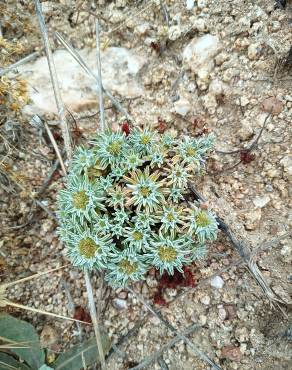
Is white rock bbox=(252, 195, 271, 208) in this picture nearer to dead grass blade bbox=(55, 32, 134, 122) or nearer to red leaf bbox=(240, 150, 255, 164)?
red leaf bbox=(240, 150, 255, 164)

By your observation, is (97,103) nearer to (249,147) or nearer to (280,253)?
(249,147)

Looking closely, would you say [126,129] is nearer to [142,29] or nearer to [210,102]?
[210,102]

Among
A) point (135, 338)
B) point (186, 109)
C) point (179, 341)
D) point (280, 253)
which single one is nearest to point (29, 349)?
point (135, 338)

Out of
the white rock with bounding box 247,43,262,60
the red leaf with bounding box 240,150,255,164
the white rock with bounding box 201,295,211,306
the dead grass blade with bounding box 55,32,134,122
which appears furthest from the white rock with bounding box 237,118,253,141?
the white rock with bounding box 201,295,211,306

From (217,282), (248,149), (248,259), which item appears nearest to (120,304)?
(217,282)

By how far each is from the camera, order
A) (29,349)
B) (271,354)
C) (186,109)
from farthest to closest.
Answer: (186,109) → (29,349) → (271,354)
